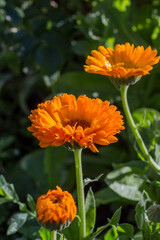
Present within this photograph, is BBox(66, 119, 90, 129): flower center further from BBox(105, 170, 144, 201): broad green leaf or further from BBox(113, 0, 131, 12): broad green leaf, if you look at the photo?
BBox(113, 0, 131, 12): broad green leaf

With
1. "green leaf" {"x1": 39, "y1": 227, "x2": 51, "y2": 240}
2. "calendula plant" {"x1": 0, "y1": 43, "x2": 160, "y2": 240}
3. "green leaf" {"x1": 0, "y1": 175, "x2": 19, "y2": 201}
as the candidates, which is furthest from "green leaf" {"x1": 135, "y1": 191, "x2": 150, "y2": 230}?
"green leaf" {"x1": 0, "y1": 175, "x2": 19, "y2": 201}

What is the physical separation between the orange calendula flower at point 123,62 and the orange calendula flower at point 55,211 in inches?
13.1

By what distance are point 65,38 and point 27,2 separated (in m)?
0.36

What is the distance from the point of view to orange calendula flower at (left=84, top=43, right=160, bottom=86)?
1146 millimetres

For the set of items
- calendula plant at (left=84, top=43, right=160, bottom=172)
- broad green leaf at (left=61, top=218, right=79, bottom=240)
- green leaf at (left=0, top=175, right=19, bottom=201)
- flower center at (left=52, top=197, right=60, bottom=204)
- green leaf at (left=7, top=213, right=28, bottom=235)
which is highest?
calendula plant at (left=84, top=43, right=160, bottom=172)

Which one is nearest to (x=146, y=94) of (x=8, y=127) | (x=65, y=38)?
(x=65, y=38)

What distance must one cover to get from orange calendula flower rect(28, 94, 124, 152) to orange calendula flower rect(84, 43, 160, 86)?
0.28 ft

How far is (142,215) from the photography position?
133cm

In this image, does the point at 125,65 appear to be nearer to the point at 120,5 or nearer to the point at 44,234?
the point at 44,234

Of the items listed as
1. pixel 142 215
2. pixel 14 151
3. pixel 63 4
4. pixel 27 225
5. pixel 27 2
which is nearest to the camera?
pixel 142 215

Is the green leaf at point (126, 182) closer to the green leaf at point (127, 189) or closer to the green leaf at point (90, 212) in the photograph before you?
the green leaf at point (127, 189)

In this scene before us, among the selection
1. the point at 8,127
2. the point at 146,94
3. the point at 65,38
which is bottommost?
the point at 146,94

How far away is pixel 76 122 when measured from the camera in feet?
4.16

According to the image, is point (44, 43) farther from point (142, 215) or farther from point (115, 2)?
point (142, 215)
